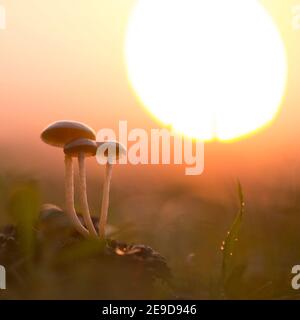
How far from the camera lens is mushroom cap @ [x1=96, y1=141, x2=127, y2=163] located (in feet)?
7.02

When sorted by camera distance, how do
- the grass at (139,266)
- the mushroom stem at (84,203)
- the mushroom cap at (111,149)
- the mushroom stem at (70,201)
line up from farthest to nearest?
the mushroom cap at (111,149), the mushroom stem at (84,203), the mushroom stem at (70,201), the grass at (139,266)

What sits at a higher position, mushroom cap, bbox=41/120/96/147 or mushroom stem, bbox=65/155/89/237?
mushroom cap, bbox=41/120/96/147

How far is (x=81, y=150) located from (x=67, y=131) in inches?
4.6

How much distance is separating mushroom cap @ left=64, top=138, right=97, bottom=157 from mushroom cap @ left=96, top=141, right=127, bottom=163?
8cm

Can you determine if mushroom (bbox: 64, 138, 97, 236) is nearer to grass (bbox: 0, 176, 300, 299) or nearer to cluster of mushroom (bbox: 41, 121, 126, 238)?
cluster of mushroom (bbox: 41, 121, 126, 238)

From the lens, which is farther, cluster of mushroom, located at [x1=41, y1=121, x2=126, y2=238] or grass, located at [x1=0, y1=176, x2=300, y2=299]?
cluster of mushroom, located at [x1=41, y1=121, x2=126, y2=238]

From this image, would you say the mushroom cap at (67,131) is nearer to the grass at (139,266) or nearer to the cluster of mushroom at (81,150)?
the cluster of mushroom at (81,150)

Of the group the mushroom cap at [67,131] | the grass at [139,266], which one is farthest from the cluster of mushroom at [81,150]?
the grass at [139,266]

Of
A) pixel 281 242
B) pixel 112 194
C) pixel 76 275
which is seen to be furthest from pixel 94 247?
pixel 112 194

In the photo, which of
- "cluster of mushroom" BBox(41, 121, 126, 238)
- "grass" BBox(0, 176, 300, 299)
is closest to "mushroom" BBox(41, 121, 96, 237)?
"cluster of mushroom" BBox(41, 121, 126, 238)

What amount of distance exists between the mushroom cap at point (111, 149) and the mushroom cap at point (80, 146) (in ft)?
0.27

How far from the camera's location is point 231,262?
5.13 ft

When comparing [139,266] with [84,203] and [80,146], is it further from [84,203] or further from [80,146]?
[80,146]

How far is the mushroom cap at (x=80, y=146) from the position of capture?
1.99 meters
